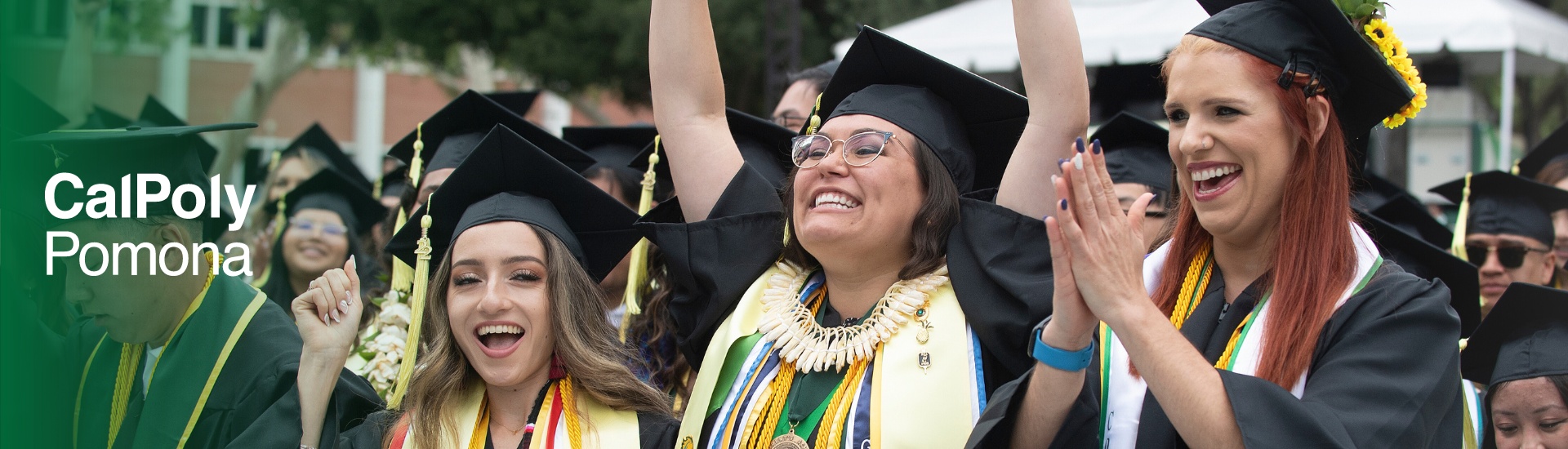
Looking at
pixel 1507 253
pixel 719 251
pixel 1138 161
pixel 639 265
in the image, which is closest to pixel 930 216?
pixel 719 251

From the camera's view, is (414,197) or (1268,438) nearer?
(1268,438)

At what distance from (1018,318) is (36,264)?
294 centimetres

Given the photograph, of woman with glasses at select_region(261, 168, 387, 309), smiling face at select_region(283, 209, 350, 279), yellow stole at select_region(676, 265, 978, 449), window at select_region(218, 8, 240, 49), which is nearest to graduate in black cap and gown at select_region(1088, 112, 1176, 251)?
yellow stole at select_region(676, 265, 978, 449)

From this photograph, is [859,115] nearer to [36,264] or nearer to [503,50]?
[36,264]

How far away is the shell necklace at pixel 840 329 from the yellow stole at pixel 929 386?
0.9 inches

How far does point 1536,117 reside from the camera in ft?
49.2

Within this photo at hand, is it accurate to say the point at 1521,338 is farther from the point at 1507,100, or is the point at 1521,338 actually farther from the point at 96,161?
the point at 1507,100

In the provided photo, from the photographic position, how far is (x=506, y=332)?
334 centimetres

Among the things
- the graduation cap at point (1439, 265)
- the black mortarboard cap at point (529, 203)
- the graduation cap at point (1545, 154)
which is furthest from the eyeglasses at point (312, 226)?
the graduation cap at point (1545, 154)

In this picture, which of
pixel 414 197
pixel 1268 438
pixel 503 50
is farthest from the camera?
pixel 503 50

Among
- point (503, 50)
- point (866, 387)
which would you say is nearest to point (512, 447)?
point (866, 387)

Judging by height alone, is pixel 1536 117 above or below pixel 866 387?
above

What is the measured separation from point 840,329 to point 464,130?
2.31 metres

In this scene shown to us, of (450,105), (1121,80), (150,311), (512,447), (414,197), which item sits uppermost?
(1121,80)
